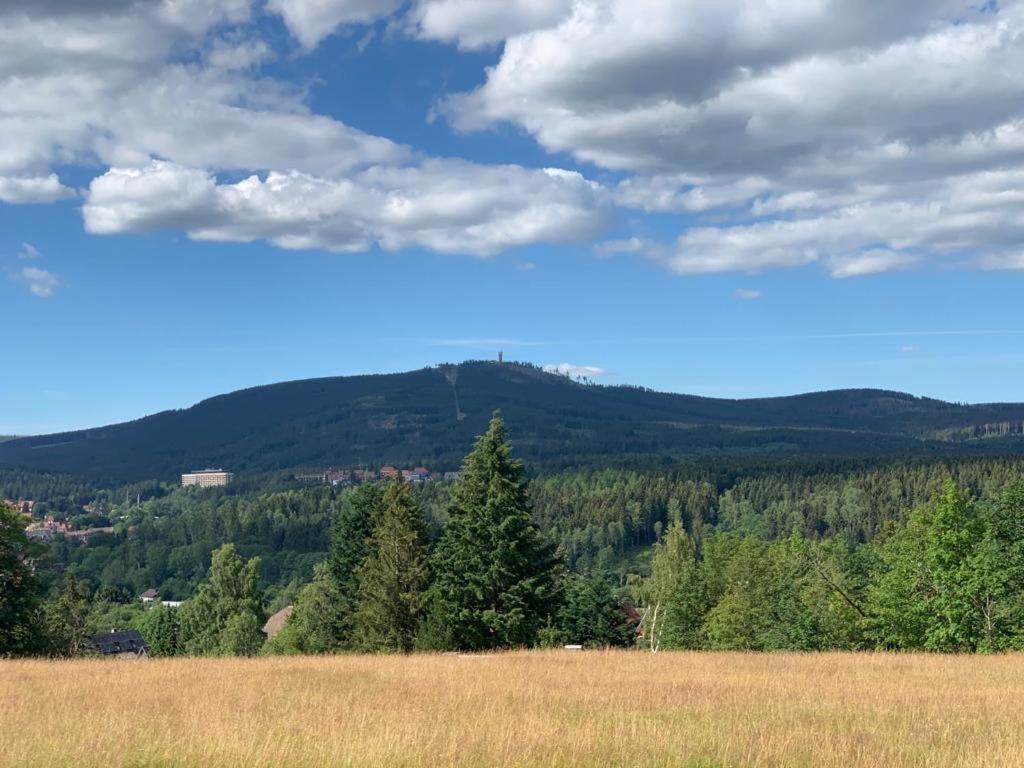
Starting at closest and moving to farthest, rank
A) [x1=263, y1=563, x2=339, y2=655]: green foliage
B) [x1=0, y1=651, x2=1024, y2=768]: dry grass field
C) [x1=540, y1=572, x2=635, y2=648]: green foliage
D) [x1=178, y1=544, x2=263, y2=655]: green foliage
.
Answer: [x1=0, y1=651, x2=1024, y2=768]: dry grass field, [x1=263, y1=563, x2=339, y2=655]: green foliage, [x1=540, y1=572, x2=635, y2=648]: green foliage, [x1=178, y1=544, x2=263, y2=655]: green foliage

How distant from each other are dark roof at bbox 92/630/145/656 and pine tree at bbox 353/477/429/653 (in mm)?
95370

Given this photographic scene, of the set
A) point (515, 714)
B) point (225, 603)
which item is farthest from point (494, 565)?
point (225, 603)

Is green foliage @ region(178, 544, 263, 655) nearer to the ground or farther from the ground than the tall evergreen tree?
nearer to the ground

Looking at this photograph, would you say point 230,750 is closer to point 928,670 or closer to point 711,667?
point 711,667

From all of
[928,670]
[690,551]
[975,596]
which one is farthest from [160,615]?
[928,670]

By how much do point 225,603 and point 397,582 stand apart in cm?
3905

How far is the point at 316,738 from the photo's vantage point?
38.7 ft

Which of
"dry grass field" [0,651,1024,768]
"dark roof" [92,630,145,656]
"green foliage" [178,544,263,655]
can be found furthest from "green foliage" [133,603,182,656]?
"dry grass field" [0,651,1024,768]

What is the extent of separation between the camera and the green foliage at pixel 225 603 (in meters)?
74.8

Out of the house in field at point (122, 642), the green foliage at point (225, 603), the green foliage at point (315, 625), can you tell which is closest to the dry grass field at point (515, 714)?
the green foliage at point (315, 625)

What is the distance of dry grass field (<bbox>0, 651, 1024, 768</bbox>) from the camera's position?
35.0 ft

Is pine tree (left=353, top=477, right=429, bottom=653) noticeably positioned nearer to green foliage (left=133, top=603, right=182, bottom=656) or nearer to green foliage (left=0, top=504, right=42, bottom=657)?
green foliage (left=0, top=504, right=42, bottom=657)

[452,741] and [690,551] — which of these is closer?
[452,741]

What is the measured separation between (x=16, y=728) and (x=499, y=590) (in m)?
27.2
